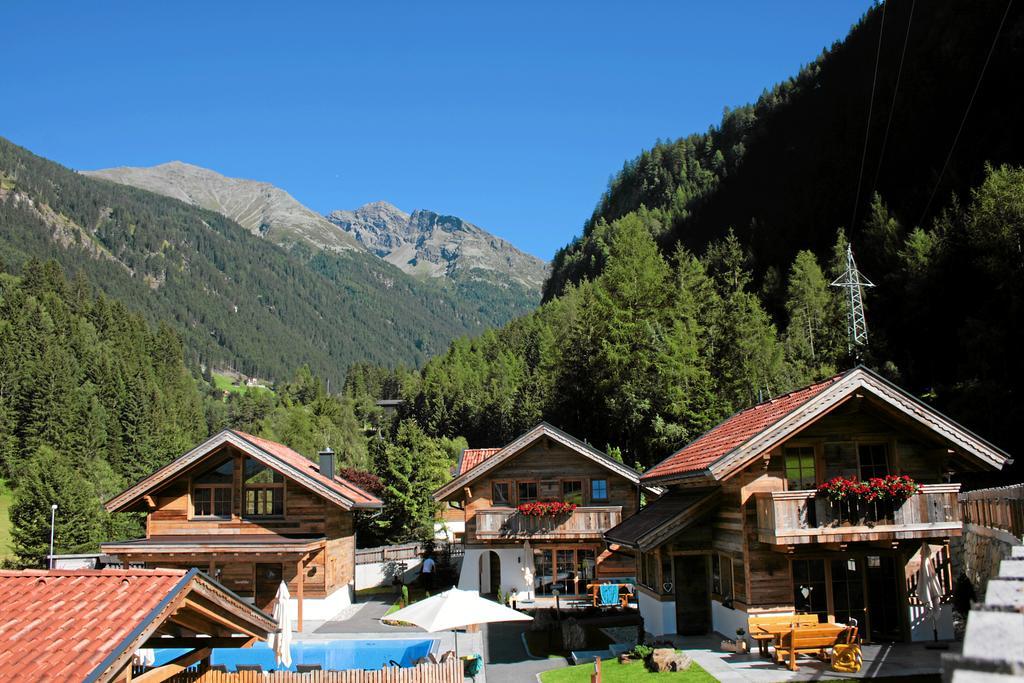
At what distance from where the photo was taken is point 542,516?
32688mm

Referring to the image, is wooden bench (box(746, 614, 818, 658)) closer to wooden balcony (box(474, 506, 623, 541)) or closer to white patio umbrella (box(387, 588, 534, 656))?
white patio umbrella (box(387, 588, 534, 656))

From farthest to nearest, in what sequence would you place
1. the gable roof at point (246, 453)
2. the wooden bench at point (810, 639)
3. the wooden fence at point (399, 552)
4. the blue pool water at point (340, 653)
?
the wooden fence at point (399, 552) → the gable roof at point (246, 453) → the blue pool water at point (340, 653) → the wooden bench at point (810, 639)

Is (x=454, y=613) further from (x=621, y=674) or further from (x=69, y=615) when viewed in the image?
(x=69, y=615)

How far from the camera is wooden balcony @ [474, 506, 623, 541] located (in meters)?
32.8

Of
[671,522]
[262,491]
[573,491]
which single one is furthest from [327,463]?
[671,522]

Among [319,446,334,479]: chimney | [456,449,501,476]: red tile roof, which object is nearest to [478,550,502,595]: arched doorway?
[456,449,501,476]: red tile roof

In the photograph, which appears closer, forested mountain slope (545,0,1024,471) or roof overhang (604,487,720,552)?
roof overhang (604,487,720,552)

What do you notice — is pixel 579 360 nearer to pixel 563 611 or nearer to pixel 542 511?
pixel 542 511

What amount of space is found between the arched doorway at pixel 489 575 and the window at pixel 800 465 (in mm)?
15473

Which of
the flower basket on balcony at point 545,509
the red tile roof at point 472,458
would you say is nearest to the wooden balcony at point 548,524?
the flower basket on balcony at point 545,509

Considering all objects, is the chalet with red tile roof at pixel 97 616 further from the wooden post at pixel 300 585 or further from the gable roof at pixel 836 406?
the wooden post at pixel 300 585

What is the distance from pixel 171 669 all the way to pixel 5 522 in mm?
71108

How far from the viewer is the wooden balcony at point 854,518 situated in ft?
64.8

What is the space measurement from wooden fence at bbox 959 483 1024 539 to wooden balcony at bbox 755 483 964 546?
83 cm
